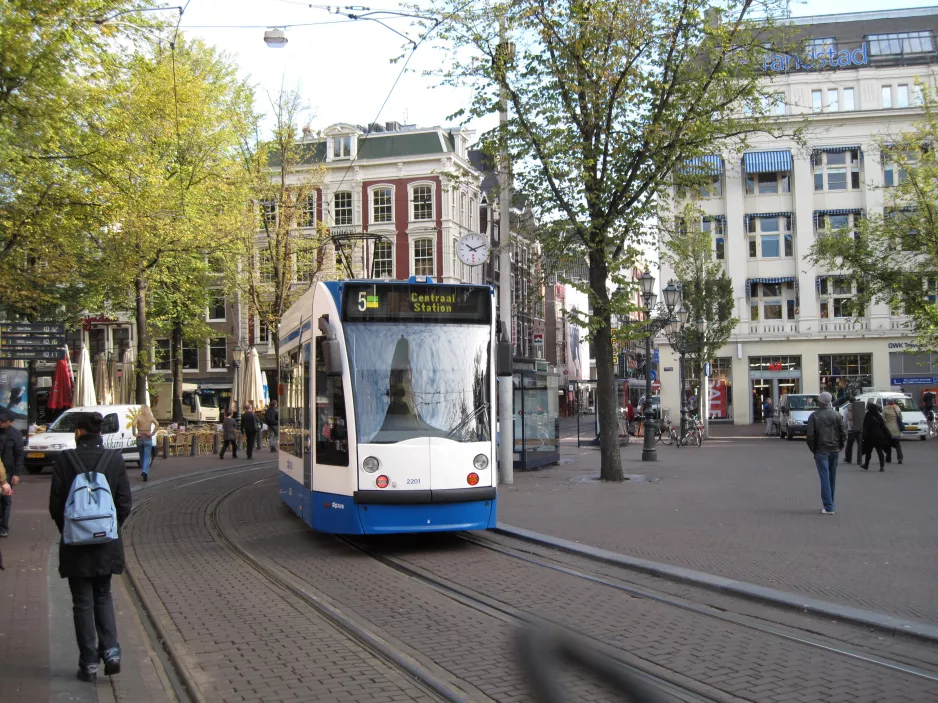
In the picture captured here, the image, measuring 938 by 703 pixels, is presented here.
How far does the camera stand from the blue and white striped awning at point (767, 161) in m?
47.7

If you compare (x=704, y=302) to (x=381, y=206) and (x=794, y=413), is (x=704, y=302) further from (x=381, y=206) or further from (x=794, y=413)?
(x=381, y=206)

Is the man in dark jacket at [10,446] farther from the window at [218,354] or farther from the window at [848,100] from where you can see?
the window at [848,100]

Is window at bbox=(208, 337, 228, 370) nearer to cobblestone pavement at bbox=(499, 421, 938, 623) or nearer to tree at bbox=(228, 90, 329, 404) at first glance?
tree at bbox=(228, 90, 329, 404)

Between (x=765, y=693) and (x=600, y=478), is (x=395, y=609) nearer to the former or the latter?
(x=765, y=693)

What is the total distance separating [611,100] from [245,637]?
41.1 feet

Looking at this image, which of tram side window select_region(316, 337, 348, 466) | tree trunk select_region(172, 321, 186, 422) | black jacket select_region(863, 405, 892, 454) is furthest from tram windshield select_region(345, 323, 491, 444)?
tree trunk select_region(172, 321, 186, 422)

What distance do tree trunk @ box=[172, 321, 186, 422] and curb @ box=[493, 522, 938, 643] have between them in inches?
1089

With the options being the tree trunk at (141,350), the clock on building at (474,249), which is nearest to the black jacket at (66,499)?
the clock on building at (474,249)

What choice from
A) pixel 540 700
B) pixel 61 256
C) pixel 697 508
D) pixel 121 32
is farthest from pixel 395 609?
pixel 61 256

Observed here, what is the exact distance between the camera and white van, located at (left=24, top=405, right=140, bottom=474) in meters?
22.2

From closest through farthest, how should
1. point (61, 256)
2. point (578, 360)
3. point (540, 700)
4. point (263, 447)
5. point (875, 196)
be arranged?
point (540, 700) → point (61, 256) → point (263, 447) → point (875, 196) → point (578, 360)

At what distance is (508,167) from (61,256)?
436 inches

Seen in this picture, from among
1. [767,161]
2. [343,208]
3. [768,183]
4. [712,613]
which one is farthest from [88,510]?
[343,208]

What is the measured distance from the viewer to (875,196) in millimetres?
46781
